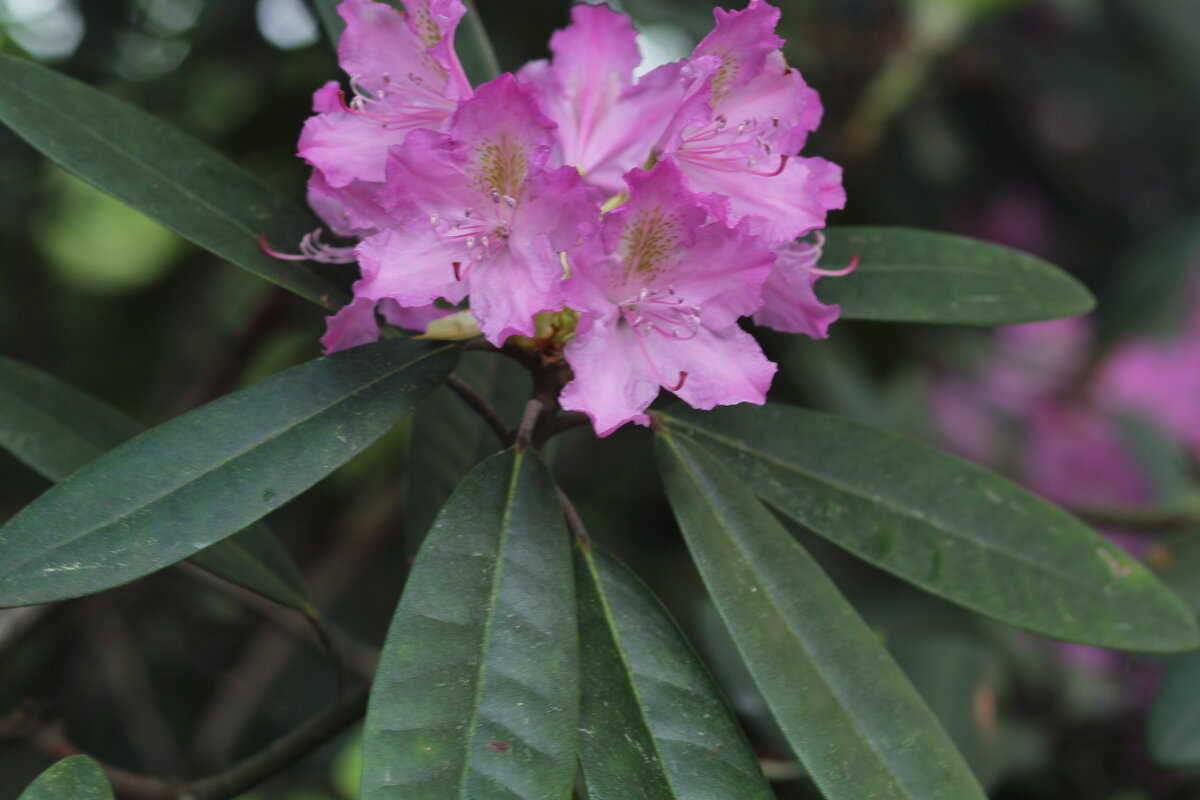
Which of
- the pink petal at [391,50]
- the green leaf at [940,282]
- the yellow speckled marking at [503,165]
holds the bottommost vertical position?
the green leaf at [940,282]

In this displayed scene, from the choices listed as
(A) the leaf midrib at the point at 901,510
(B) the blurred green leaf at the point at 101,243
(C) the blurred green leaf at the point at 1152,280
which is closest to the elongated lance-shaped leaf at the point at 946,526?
(A) the leaf midrib at the point at 901,510

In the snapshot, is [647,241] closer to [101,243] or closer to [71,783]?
[71,783]

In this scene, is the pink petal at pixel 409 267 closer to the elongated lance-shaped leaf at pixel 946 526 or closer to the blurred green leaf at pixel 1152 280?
the elongated lance-shaped leaf at pixel 946 526

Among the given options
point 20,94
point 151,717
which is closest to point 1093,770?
point 151,717

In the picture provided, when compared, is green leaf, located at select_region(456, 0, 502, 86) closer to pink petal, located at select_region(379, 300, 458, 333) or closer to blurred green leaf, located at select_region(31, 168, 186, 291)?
pink petal, located at select_region(379, 300, 458, 333)

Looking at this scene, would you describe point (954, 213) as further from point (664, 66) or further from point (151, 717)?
point (151, 717)

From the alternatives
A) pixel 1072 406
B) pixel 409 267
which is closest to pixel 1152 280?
pixel 1072 406
